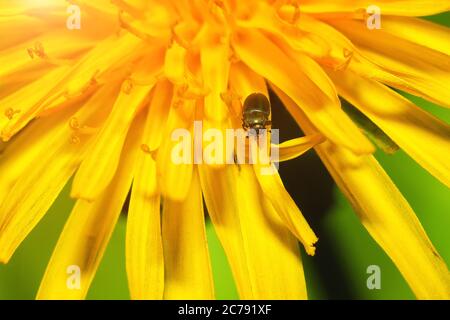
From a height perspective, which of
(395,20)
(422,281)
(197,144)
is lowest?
(422,281)

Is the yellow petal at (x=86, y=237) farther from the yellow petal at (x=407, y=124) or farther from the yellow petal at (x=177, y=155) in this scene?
the yellow petal at (x=407, y=124)

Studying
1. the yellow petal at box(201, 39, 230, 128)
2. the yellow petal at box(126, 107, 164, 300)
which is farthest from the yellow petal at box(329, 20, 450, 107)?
the yellow petal at box(126, 107, 164, 300)

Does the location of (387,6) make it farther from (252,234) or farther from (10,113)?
(10,113)

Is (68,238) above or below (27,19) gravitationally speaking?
below

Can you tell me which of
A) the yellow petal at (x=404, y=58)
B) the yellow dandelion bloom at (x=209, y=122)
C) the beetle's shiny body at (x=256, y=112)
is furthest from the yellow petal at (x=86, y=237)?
the yellow petal at (x=404, y=58)

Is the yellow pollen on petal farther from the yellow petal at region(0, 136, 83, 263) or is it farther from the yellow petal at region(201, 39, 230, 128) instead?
the yellow petal at region(201, 39, 230, 128)

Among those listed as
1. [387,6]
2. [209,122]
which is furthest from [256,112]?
[387,6]

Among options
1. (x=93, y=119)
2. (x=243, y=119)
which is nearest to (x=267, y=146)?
(x=243, y=119)
